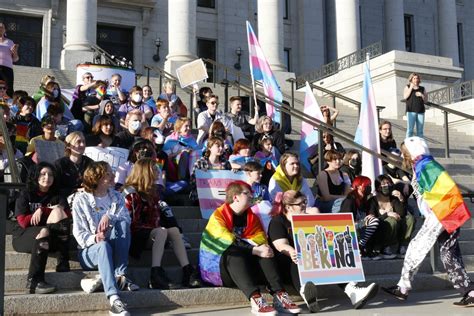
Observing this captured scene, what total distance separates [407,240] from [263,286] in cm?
257

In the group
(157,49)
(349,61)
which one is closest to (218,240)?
(349,61)

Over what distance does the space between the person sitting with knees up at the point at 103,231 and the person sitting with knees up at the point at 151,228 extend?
0.82 ft

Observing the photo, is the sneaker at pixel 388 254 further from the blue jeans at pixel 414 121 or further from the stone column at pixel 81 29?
the stone column at pixel 81 29

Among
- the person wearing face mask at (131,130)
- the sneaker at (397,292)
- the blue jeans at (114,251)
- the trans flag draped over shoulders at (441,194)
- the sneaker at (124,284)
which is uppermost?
the person wearing face mask at (131,130)

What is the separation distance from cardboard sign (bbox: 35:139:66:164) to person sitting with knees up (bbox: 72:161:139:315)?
1742 millimetres

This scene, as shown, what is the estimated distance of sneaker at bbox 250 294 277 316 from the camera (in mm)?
5805

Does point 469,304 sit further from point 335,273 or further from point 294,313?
point 294,313

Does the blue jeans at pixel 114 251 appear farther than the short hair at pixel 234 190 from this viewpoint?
No

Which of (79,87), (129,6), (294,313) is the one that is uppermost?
(129,6)

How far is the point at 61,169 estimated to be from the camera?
713cm

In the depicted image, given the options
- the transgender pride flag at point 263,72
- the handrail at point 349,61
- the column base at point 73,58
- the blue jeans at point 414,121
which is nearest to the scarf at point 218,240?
the transgender pride flag at point 263,72

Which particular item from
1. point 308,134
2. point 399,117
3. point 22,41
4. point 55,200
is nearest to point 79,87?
point 308,134

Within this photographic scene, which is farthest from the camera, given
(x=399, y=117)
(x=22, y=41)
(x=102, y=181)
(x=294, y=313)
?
(x=22, y=41)

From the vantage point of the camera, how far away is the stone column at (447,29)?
34625mm
